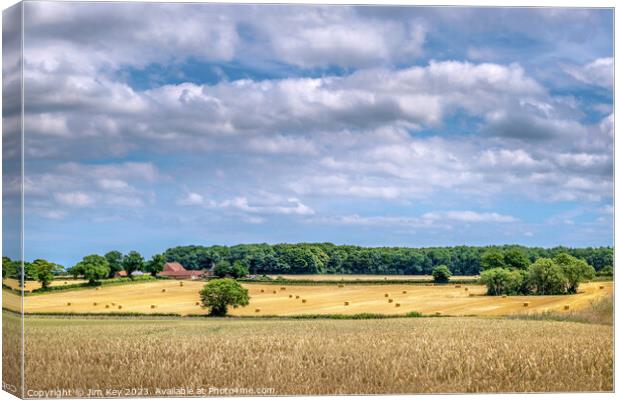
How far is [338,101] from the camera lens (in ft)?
49.9

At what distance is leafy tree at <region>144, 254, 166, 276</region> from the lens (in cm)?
1493

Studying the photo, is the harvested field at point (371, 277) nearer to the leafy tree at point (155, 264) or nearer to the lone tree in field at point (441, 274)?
the lone tree in field at point (441, 274)

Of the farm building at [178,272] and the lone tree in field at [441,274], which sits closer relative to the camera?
the farm building at [178,272]

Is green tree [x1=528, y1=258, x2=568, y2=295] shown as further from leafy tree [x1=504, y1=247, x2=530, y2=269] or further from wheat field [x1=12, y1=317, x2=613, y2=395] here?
wheat field [x1=12, y1=317, x2=613, y2=395]

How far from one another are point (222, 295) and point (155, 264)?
1258 millimetres

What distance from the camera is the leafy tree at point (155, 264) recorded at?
49.0 ft

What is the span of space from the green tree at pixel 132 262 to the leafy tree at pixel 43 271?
→ 3.78ft

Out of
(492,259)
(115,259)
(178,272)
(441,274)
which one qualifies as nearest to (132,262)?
(115,259)

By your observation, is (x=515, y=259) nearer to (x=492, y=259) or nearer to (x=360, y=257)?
(x=492, y=259)

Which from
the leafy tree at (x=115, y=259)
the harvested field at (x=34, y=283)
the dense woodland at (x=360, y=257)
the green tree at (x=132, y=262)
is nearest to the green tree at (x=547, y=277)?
the dense woodland at (x=360, y=257)

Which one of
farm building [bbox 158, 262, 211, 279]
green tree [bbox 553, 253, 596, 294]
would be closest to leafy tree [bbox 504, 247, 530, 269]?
green tree [bbox 553, 253, 596, 294]

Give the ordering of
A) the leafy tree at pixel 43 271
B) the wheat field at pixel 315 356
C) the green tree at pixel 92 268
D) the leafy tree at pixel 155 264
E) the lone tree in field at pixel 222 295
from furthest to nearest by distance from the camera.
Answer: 1. the lone tree in field at pixel 222 295
2. the leafy tree at pixel 155 264
3. the green tree at pixel 92 268
4. the wheat field at pixel 315 356
5. the leafy tree at pixel 43 271

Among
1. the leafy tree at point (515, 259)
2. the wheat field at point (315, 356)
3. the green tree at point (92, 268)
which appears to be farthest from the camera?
the leafy tree at point (515, 259)

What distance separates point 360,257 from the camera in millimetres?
15625
